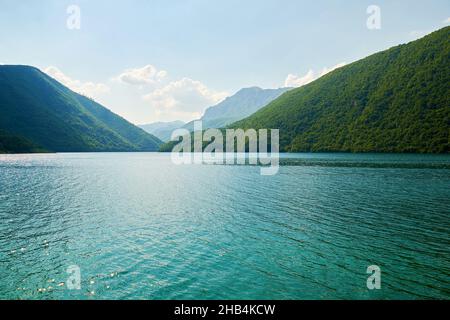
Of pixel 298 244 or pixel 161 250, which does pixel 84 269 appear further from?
pixel 298 244

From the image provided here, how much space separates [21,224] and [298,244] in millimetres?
32754

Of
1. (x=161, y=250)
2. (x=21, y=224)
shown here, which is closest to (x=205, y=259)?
(x=161, y=250)

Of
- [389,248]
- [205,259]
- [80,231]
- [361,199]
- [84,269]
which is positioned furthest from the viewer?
[361,199]

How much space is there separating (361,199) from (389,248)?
85.0 feet

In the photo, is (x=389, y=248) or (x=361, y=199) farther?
(x=361, y=199)

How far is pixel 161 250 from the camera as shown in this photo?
1010 inches

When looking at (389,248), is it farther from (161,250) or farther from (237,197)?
(237,197)

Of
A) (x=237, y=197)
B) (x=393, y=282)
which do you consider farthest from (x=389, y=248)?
(x=237, y=197)

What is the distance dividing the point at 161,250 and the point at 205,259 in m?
4.66

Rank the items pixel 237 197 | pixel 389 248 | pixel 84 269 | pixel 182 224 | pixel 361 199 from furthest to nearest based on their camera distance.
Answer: pixel 237 197
pixel 361 199
pixel 182 224
pixel 389 248
pixel 84 269
